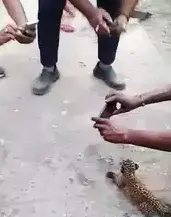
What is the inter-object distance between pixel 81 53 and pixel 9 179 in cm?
187

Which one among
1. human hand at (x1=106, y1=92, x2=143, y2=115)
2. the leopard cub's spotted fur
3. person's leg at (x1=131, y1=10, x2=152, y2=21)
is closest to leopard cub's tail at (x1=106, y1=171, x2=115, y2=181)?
the leopard cub's spotted fur

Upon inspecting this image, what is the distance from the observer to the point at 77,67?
4664 mm

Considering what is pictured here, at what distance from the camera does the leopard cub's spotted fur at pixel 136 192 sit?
3002 mm

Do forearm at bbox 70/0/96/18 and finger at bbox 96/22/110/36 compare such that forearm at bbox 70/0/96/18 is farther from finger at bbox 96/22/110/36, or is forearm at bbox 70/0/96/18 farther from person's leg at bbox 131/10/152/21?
person's leg at bbox 131/10/152/21

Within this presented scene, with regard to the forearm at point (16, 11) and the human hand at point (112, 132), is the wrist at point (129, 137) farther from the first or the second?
the forearm at point (16, 11)

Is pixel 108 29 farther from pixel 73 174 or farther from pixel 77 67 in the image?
pixel 77 67

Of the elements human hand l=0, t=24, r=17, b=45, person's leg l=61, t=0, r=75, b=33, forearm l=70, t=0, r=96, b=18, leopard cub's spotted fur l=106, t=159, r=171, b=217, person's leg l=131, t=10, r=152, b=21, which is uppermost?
human hand l=0, t=24, r=17, b=45

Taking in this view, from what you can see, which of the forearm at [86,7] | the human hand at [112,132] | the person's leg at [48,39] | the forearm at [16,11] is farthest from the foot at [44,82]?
the human hand at [112,132]

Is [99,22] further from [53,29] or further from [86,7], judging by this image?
[53,29]

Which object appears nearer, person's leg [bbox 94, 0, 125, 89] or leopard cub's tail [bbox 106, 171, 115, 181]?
leopard cub's tail [bbox 106, 171, 115, 181]

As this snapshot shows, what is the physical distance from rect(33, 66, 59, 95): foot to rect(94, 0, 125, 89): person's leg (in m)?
0.35

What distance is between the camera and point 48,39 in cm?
409

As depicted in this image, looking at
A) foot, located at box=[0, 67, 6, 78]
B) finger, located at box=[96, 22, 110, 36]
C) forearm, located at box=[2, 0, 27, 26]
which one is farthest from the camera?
foot, located at box=[0, 67, 6, 78]

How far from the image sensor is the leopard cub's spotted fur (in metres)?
3.00
